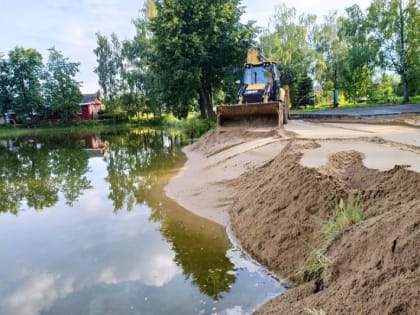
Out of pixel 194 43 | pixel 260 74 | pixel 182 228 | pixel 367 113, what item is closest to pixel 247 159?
pixel 182 228

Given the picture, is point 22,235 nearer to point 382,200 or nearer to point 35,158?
point 382,200

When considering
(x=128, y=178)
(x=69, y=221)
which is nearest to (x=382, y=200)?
(x=69, y=221)

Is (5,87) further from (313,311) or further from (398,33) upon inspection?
(313,311)

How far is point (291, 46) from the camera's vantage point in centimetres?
4750

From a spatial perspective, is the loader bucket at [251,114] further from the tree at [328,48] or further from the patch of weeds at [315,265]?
the tree at [328,48]

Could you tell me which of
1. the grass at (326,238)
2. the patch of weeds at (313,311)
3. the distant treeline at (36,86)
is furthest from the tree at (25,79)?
the patch of weeds at (313,311)

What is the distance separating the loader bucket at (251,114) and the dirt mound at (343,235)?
8.54m

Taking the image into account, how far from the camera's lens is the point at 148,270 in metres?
5.45

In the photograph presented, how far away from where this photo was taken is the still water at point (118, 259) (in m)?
4.56

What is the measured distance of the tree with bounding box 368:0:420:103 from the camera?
1238 inches

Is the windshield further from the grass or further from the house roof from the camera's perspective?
the house roof

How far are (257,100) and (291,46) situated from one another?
32486mm

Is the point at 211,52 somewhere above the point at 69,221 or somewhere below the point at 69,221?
above

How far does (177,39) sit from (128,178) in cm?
1544
